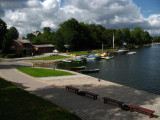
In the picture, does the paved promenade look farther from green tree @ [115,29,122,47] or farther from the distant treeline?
green tree @ [115,29,122,47]

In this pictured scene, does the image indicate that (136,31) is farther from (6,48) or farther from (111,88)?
(111,88)

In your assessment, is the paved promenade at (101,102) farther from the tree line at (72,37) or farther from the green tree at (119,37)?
the green tree at (119,37)

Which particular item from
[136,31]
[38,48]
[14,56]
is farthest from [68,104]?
[136,31]

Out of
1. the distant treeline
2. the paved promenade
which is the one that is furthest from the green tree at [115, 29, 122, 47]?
the paved promenade

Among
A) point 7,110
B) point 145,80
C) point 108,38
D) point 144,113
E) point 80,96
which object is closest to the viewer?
point 7,110

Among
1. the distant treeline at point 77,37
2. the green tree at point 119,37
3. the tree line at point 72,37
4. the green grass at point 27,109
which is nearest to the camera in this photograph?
the green grass at point 27,109

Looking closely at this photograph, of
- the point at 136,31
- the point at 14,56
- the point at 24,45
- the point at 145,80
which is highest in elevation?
the point at 136,31

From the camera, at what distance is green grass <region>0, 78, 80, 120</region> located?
11.4 metres

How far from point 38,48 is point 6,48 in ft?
60.0

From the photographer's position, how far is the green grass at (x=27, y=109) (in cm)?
1143

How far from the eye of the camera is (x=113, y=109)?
46.8 ft

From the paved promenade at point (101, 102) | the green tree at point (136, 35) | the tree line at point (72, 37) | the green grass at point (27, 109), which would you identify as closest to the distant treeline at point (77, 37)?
the tree line at point (72, 37)

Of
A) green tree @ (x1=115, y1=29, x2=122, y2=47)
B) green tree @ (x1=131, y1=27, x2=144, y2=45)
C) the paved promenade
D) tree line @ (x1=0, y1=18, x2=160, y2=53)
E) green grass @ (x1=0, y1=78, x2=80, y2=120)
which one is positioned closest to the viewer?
green grass @ (x1=0, y1=78, x2=80, y2=120)

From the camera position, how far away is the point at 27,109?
12.9 metres
